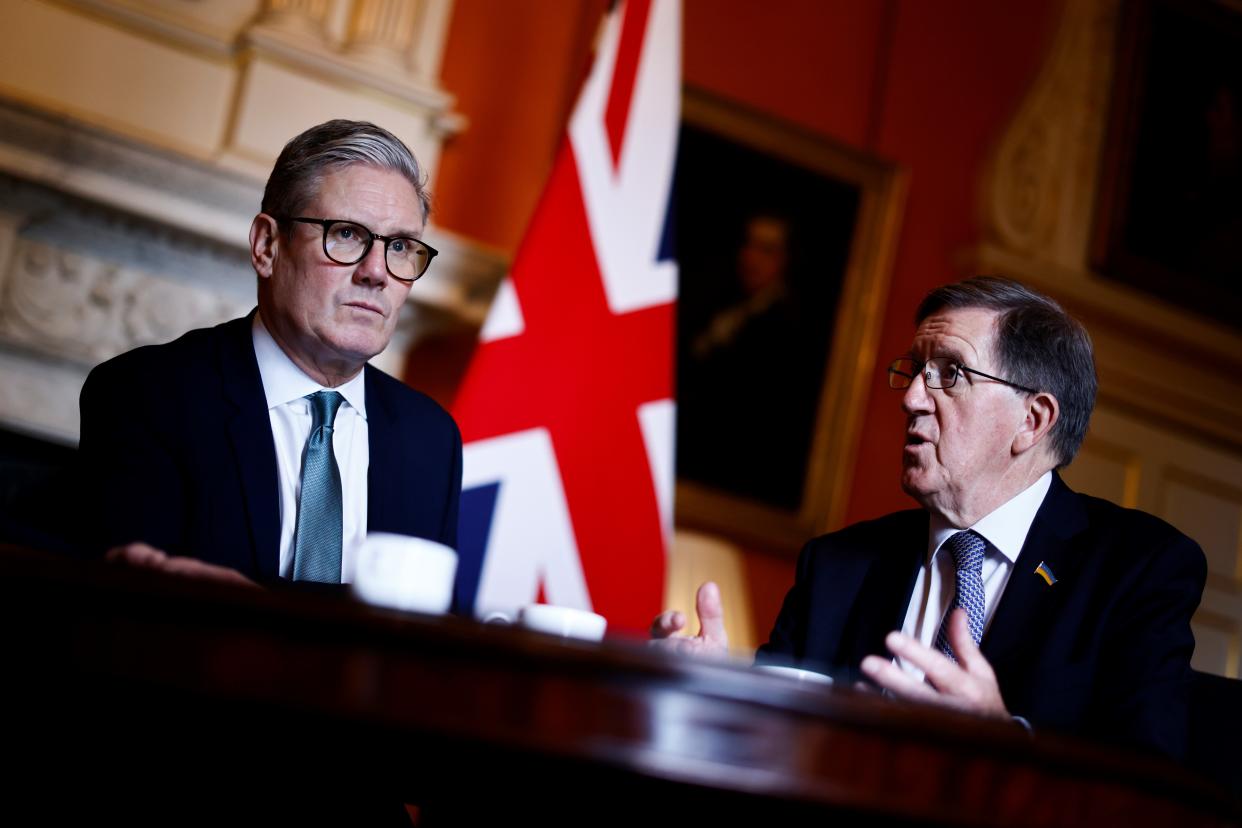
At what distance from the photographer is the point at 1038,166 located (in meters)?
5.29

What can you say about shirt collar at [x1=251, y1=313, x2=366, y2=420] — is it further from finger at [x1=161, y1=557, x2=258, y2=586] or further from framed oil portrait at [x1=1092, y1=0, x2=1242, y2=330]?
framed oil portrait at [x1=1092, y1=0, x2=1242, y2=330]

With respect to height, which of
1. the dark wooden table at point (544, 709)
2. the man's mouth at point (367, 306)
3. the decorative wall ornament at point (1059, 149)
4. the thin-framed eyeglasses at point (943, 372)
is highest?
the decorative wall ornament at point (1059, 149)

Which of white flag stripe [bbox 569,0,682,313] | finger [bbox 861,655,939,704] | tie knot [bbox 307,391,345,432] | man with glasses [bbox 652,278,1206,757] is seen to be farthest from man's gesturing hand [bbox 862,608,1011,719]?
white flag stripe [bbox 569,0,682,313]

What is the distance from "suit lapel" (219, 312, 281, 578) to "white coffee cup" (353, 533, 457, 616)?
597mm

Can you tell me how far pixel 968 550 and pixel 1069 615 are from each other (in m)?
0.26

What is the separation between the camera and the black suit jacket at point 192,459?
181 centimetres

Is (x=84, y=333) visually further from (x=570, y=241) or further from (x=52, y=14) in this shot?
(x=570, y=241)

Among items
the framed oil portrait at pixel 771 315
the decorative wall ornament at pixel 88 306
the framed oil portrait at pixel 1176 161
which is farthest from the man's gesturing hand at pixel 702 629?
the framed oil portrait at pixel 1176 161

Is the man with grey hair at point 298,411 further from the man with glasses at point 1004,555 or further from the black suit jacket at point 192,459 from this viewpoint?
the man with glasses at point 1004,555

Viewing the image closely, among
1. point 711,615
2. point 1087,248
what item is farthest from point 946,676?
point 1087,248

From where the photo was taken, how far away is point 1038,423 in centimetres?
221

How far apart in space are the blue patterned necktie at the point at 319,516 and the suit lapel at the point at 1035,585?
976 millimetres

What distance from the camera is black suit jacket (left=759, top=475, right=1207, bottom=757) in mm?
1742

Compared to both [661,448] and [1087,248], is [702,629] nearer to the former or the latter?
[661,448]
